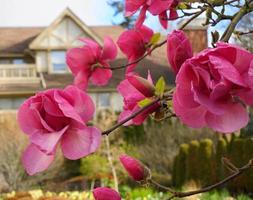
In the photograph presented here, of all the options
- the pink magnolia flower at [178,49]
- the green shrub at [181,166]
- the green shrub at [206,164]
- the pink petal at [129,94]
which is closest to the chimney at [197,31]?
the pink petal at [129,94]

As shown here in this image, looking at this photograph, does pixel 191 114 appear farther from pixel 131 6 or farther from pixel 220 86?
pixel 131 6

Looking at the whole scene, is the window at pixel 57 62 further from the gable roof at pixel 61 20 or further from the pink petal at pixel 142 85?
the pink petal at pixel 142 85

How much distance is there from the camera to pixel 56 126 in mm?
674

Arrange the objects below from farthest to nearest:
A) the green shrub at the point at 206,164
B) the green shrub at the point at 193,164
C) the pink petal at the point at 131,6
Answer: the green shrub at the point at 193,164, the green shrub at the point at 206,164, the pink petal at the point at 131,6

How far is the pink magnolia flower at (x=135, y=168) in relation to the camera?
853mm

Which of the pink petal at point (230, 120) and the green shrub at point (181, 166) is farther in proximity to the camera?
the green shrub at point (181, 166)

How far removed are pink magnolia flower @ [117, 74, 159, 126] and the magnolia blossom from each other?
0.35 ft

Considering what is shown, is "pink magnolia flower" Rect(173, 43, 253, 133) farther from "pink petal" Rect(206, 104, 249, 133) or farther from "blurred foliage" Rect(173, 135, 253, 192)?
"blurred foliage" Rect(173, 135, 253, 192)

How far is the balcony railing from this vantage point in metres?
22.3

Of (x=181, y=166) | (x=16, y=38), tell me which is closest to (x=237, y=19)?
(x=181, y=166)

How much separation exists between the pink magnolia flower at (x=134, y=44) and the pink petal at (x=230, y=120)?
45 cm

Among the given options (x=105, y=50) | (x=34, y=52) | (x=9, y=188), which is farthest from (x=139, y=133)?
(x=105, y=50)

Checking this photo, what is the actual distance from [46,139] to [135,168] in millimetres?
225

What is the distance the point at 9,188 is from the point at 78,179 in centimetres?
151
